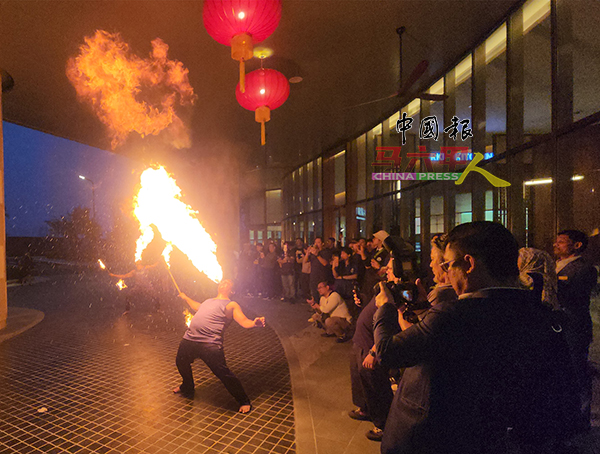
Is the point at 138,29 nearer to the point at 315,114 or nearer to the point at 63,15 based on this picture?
the point at 63,15

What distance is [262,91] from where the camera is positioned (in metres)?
5.94

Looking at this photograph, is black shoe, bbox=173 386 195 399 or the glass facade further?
the glass facade

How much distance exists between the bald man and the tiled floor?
0.21 meters

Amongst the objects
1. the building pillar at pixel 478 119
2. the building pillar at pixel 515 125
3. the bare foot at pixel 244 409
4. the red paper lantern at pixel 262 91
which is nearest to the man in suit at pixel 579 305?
the building pillar at pixel 515 125

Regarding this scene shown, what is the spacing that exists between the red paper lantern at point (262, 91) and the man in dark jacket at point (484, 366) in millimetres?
4919

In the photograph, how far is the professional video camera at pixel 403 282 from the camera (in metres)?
2.24

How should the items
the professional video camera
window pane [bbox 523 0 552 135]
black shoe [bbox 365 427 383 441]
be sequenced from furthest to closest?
window pane [bbox 523 0 552 135]
black shoe [bbox 365 427 383 441]
the professional video camera

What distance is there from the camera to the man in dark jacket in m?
1.45

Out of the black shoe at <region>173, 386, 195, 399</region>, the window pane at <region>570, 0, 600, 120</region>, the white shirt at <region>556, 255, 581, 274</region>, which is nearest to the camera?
the white shirt at <region>556, 255, 581, 274</region>

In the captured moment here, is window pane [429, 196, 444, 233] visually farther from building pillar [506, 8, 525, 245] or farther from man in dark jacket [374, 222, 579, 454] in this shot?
man in dark jacket [374, 222, 579, 454]

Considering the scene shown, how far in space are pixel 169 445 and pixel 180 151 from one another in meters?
13.8

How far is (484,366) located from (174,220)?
6.41 m

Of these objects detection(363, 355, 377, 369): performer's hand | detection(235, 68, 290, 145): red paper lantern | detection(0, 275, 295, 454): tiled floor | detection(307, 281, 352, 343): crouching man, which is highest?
detection(235, 68, 290, 145): red paper lantern

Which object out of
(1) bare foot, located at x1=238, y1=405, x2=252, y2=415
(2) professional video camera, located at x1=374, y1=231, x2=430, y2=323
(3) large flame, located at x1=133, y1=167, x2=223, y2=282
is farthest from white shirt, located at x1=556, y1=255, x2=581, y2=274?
(3) large flame, located at x1=133, y1=167, x2=223, y2=282
